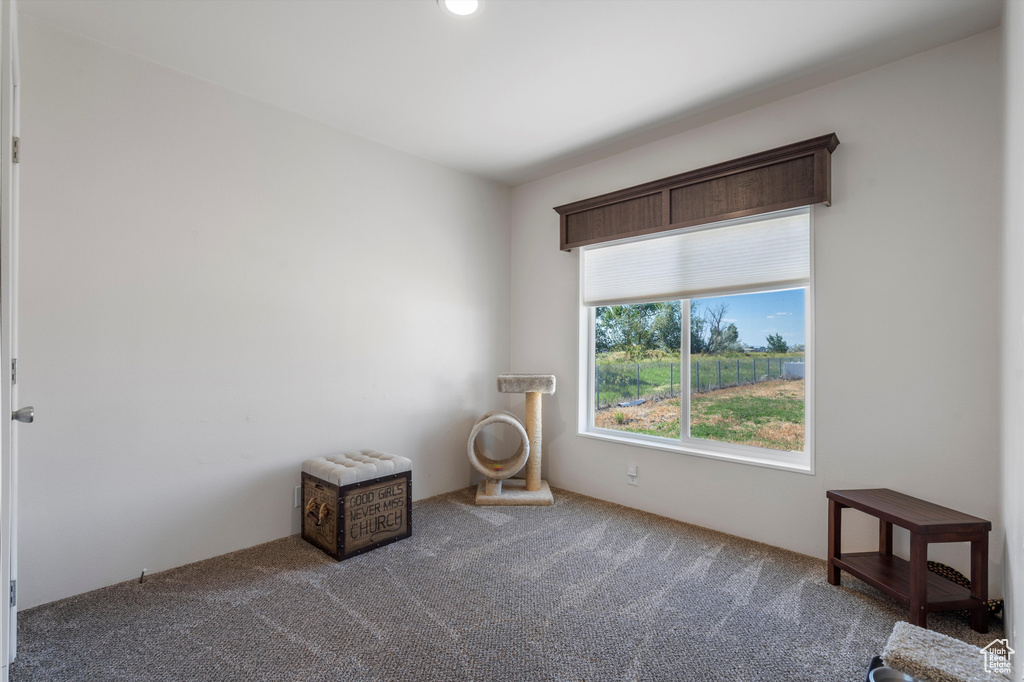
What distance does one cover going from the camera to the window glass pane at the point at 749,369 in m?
3.00

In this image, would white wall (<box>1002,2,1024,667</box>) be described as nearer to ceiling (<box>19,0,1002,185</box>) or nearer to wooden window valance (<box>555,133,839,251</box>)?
ceiling (<box>19,0,1002,185</box>)

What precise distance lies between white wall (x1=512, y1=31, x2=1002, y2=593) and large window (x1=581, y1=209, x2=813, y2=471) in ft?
0.64

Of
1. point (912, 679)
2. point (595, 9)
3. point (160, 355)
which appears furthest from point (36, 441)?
point (912, 679)

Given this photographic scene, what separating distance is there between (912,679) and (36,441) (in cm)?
343

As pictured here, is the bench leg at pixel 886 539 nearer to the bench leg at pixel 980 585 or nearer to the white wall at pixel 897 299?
the white wall at pixel 897 299

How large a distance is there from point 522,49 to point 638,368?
92.3 inches

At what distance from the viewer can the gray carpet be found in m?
→ 1.82

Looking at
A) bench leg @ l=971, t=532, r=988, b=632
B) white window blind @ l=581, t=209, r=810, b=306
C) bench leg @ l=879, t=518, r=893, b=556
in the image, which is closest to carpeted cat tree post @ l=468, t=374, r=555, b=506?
white window blind @ l=581, t=209, r=810, b=306

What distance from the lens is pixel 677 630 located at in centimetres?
206

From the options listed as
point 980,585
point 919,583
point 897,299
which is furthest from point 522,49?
point 980,585

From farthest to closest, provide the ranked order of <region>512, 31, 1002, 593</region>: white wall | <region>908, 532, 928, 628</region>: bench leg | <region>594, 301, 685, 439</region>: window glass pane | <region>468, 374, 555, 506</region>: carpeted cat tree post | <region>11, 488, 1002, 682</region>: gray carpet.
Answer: <region>468, 374, 555, 506</region>: carpeted cat tree post → <region>594, 301, 685, 439</region>: window glass pane → <region>512, 31, 1002, 593</region>: white wall → <region>908, 532, 928, 628</region>: bench leg → <region>11, 488, 1002, 682</region>: gray carpet

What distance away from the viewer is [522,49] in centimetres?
242

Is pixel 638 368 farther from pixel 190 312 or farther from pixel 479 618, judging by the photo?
pixel 190 312

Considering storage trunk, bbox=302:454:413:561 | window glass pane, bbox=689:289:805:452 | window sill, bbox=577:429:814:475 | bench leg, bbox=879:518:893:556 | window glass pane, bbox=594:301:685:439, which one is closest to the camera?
bench leg, bbox=879:518:893:556
